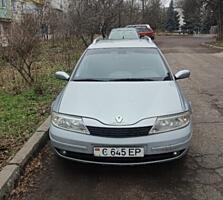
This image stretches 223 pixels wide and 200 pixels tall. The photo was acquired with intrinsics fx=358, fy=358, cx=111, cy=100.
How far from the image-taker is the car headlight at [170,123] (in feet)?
13.0

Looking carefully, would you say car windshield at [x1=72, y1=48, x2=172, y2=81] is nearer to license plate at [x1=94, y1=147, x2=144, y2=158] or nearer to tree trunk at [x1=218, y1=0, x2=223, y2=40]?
→ license plate at [x1=94, y1=147, x2=144, y2=158]

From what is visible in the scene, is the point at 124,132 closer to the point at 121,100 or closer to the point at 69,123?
the point at 121,100

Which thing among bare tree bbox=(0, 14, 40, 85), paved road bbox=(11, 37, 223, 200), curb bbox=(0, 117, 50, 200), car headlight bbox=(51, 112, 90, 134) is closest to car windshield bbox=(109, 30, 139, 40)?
bare tree bbox=(0, 14, 40, 85)

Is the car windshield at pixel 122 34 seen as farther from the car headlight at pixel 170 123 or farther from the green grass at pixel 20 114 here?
the car headlight at pixel 170 123

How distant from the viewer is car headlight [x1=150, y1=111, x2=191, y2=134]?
396 centimetres

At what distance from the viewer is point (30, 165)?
4.57 m

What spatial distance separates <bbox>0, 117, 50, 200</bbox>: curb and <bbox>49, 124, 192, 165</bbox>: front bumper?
0.58 meters

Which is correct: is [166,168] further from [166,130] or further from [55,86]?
[55,86]

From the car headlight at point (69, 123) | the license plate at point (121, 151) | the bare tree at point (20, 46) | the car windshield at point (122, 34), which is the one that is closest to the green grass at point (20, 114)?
the bare tree at point (20, 46)

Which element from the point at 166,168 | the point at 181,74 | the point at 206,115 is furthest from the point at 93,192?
the point at 206,115

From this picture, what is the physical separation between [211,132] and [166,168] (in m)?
1.64

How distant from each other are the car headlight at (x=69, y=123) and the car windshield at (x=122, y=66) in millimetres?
1128

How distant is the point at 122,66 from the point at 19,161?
2.15m

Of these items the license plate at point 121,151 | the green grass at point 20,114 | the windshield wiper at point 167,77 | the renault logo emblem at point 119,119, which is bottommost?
the green grass at point 20,114
